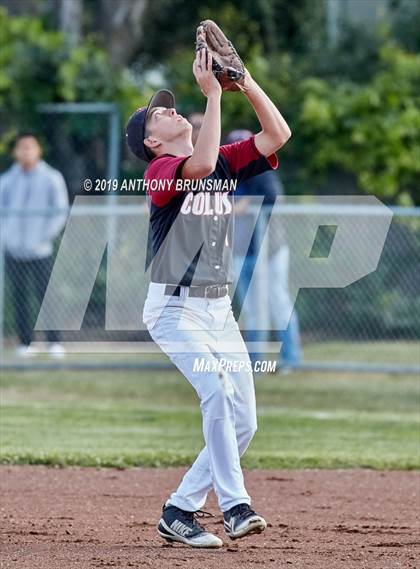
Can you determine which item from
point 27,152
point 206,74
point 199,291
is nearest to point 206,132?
point 206,74

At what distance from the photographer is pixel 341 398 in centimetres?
1152

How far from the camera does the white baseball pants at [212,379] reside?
558cm

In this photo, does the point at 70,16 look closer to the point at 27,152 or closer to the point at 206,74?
the point at 27,152

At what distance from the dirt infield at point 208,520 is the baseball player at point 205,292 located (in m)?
0.27

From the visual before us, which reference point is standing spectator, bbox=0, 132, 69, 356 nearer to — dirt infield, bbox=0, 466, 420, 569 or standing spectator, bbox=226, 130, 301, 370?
standing spectator, bbox=226, 130, 301, 370

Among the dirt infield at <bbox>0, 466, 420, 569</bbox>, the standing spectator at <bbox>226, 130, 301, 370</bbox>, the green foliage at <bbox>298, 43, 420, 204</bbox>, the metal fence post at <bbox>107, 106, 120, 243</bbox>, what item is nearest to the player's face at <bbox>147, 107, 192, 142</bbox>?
the dirt infield at <bbox>0, 466, 420, 569</bbox>

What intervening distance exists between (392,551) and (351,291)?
22.8ft

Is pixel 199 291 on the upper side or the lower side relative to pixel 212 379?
upper

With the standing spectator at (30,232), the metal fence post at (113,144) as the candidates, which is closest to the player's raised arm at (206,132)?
the standing spectator at (30,232)

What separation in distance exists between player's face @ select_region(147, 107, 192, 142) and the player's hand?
363mm

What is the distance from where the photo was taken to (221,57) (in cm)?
567

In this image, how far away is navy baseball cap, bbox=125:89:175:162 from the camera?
597 centimetres

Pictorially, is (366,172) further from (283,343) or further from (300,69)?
(283,343)

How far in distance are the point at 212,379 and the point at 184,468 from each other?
290 cm
